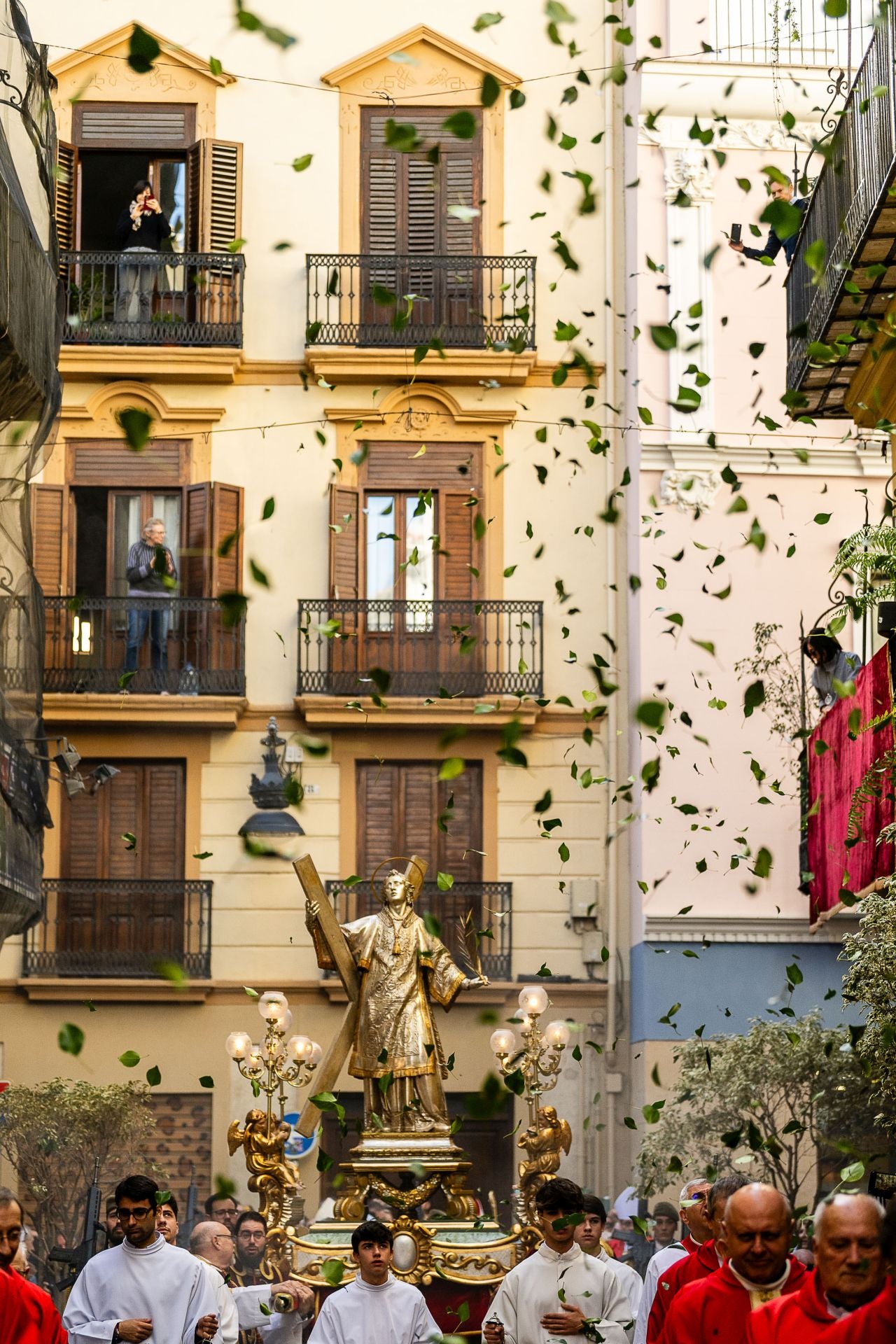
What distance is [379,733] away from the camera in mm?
20125

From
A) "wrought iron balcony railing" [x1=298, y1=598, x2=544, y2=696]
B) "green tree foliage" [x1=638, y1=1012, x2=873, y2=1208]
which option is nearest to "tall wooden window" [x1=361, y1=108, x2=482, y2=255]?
"wrought iron balcony railing" [x1=298, y1=598, x2=544, y2=696]

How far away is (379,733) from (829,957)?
15.2 feet

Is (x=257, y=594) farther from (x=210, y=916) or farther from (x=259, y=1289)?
(x=259, y=1289)

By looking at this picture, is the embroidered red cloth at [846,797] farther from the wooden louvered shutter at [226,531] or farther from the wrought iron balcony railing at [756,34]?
the wrought iron balcony railing at [756,34]

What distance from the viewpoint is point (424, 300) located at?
69.3 feet

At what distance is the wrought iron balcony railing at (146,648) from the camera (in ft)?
65.4

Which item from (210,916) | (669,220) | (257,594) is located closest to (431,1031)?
(210,916)

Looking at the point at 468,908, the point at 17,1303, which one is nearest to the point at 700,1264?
the point at 17,1303

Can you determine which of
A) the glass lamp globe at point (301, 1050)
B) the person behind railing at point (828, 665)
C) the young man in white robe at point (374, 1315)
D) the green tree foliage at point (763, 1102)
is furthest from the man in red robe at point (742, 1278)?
the green tree foliage at point (763, 1102)

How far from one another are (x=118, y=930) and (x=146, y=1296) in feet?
38.3

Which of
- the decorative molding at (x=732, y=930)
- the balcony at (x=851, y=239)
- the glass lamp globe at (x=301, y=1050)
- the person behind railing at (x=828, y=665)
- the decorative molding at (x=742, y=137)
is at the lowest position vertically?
the glass lamp globe at (x=301, y=1050)

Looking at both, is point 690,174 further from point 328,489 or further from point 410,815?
point 410,815

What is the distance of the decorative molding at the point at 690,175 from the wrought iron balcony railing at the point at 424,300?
1.60m

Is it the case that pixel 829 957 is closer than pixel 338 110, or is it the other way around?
pixel 829 957
